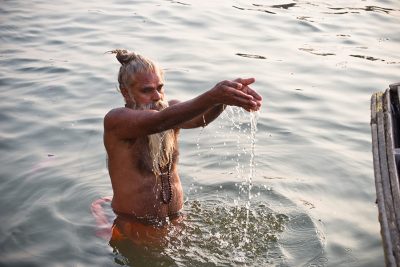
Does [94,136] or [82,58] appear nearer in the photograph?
[94,136]

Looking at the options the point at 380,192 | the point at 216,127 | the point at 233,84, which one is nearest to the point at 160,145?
the point at 233,84

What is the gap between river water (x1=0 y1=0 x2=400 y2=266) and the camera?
187 inches

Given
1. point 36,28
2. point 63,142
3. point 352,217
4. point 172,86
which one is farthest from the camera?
point 36,28

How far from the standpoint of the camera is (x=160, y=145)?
451 centimetres

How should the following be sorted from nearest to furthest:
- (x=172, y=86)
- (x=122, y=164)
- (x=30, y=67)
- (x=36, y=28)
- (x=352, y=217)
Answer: (x=122, y=164)
(x=352, y=217)
(x=172, y=86)
(x=30, y=67)
(x=36, y=28)

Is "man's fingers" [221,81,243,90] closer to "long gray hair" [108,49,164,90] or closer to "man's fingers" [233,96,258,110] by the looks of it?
"man's fingers" [233,96,258,110]

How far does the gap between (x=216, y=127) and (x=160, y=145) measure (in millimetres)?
2496

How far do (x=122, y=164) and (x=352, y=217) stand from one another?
2.09m

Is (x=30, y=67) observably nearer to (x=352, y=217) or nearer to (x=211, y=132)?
(x=211, y=132)

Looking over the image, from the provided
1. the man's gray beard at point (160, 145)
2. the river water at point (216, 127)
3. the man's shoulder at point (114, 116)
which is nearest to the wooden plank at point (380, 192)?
the river water at point (216, 127)

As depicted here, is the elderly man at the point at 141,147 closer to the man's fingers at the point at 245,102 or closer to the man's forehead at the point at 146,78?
the man's forehead at the point at 146,78

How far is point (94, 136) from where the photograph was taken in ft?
21.8

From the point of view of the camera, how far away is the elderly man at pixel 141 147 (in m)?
4.33

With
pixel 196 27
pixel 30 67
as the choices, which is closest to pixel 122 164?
pixel 30 67
